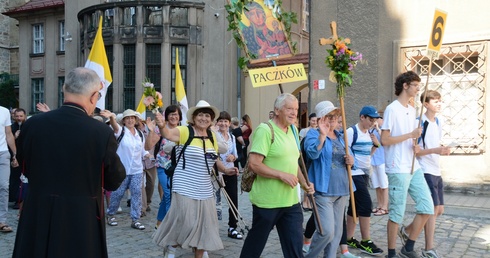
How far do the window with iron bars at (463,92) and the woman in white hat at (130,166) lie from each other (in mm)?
6126

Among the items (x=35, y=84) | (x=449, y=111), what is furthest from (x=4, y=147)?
(x=35, y=84)

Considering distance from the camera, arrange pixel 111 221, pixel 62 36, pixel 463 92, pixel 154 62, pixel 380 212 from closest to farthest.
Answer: pixel 111 221 → pixel 380 212 → pixel 463 92 → pixel 154 62 → pixel 62 36

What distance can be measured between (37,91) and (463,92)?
1034 inches

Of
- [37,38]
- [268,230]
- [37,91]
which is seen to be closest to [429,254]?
[268,230]

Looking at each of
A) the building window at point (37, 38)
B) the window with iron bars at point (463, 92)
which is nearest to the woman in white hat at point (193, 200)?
the window with iron bars at point (463, 92)

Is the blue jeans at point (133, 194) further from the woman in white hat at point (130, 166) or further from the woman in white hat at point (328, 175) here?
the woman in white hat at point (328, 175)

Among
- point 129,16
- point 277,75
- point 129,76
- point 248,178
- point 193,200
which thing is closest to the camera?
point 248,178

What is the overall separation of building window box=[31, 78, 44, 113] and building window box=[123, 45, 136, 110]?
9.94 meters

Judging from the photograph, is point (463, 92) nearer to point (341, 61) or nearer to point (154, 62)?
point (341, 61)

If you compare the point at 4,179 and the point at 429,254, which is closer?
the point at 429,254

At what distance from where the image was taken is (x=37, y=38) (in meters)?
30.6

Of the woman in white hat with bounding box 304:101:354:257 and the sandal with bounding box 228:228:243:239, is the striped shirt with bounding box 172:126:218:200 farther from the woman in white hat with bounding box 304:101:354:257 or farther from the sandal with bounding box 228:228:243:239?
the sandal with bounding box 228:228:243:239

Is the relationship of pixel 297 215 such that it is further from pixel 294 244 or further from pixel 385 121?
pixel 385 121

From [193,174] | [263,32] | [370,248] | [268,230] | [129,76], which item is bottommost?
[370,248]
